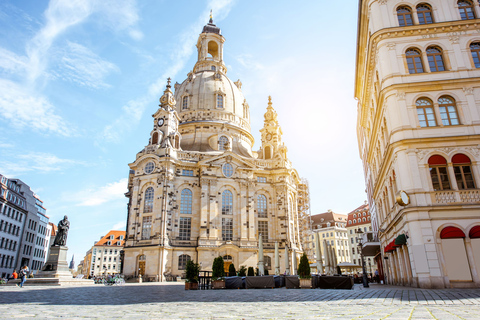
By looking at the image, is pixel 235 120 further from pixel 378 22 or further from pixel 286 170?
pixel 378 22

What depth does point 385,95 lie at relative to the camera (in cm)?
2261

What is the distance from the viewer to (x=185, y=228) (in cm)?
4825

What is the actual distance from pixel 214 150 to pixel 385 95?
36.1 meters

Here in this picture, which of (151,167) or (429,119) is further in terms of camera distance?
(151,167)

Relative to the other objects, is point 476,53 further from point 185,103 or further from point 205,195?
point 185,103

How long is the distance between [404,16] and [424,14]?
1319mm

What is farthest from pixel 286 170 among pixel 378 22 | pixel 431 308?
pixel 431 308

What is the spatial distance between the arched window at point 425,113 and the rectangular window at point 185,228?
34.4 m

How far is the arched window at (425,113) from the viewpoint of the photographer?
21.6m

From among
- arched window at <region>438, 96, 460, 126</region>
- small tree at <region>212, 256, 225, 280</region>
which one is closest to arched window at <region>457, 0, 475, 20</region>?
arched window at <region>438, 96, 460, 126</region>

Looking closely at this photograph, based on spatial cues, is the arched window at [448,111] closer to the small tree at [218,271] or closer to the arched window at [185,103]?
the small tree at [218,271]

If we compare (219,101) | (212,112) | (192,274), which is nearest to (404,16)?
(192,274)

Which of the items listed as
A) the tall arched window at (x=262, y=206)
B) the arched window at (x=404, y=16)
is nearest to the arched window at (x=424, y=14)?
the arched window at (x=404, y=16)

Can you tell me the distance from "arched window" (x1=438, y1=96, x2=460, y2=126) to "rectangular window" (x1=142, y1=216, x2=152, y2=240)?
3687 centimetres
